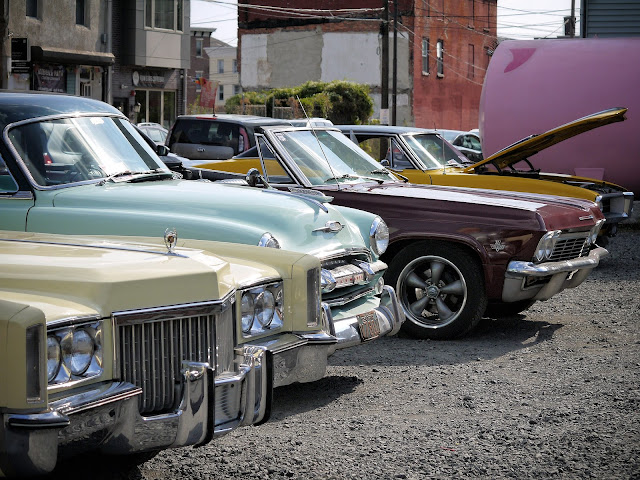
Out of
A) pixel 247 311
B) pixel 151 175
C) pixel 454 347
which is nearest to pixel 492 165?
pixel 454 347

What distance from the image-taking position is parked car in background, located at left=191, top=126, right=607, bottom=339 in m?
8.66

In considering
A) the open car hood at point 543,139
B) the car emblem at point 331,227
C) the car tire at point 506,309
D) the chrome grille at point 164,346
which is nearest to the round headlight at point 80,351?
the chrome grille at point 164,346

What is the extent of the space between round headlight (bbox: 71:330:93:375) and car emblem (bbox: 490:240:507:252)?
17.2ft

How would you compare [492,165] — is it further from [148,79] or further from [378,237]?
[148,79]

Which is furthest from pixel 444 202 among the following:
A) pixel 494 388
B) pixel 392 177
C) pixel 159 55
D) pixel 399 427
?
pixel 159 55

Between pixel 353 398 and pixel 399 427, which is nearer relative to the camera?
pixel 399 427

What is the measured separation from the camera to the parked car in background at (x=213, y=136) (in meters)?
15.7

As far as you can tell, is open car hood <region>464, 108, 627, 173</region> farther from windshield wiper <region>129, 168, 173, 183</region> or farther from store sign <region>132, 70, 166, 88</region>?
store sign <region>132, 70, 166, 88</region>

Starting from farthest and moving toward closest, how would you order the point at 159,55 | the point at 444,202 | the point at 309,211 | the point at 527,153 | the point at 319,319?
the point at 159,55 < the point at 527,153 < the point at 444,202 < the point at 309,211 < the point at 319,319

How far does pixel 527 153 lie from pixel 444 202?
16.1 feet

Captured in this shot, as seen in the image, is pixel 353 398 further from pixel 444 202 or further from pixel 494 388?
pixel 444 202

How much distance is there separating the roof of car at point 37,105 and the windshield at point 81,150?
7 centimetres

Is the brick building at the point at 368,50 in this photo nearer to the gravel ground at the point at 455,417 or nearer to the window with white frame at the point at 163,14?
the window with white frame at the point at 163,14

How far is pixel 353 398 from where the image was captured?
6.88m
